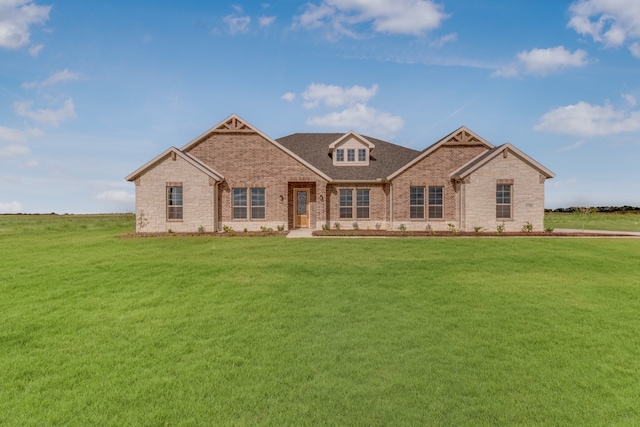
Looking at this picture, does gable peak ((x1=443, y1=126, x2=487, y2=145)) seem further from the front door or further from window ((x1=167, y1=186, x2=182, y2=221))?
window ((x1=167, y1=186, x2=182, y2=221))

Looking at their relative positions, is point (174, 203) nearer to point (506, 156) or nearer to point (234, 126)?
point (234, 126)

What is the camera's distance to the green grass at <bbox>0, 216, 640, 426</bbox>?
4.62 meters

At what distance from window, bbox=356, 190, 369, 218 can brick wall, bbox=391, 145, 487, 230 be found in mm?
2023

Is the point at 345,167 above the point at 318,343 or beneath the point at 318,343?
above

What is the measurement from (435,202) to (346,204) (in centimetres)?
602

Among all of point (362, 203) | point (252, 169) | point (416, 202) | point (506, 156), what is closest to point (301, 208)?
point (362, 203)

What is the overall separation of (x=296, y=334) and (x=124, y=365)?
2807 millimetres

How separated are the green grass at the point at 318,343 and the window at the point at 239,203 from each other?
38.1 ft

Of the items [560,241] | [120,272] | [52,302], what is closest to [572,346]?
[52,302]

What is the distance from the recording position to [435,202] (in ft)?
82.0

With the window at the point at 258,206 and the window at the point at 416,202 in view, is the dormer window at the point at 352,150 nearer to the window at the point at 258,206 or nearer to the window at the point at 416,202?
the window at the point at 416,202

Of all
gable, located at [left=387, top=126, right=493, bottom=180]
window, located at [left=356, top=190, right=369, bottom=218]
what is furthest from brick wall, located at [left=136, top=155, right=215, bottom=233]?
gable, located at [left=387, top=126, right=493, bottom=180]

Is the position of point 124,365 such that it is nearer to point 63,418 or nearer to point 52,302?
point 63,418

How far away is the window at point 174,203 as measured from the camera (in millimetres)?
23375
